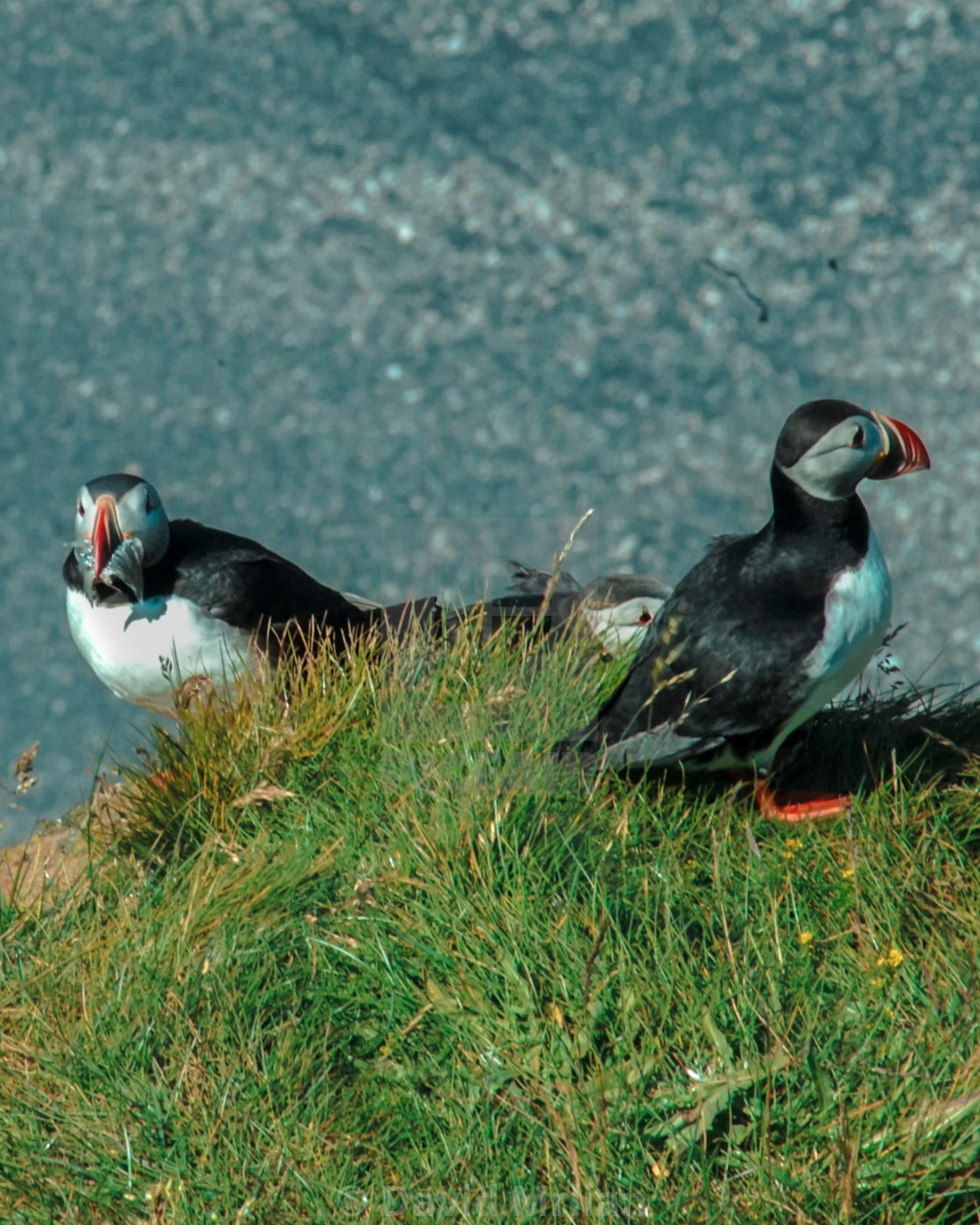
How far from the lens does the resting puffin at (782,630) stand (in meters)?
3.14

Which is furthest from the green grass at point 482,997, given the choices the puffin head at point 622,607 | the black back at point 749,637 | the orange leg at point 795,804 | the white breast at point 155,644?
the puffin head at point 622,607

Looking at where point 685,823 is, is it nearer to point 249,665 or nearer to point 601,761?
point 601,761

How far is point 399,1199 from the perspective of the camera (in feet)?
7.50

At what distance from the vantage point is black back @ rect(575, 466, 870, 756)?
10.3 feet

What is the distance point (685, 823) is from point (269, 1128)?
47.9 inches

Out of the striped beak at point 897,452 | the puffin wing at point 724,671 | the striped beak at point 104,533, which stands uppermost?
the striped beak at point 897,452

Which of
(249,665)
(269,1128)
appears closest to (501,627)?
(249,665)

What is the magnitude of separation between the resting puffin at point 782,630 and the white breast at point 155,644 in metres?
1.20

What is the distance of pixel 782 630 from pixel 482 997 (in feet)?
3.83

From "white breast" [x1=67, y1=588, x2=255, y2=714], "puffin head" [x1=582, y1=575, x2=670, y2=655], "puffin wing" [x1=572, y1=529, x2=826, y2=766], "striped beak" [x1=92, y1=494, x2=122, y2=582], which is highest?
"striped beak" [x1=92, y1=494, x2=122, y2=582]

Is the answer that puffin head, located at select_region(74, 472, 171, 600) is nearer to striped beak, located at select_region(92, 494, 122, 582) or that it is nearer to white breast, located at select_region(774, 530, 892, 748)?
striped beak, located at select_region(92, 494, 122, 582)

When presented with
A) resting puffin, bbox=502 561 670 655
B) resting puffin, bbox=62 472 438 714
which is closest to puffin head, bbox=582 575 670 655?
resting puffin, bbox=502 561 670 655

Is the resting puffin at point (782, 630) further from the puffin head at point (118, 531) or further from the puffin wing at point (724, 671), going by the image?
the puffin head at point (118, 531)

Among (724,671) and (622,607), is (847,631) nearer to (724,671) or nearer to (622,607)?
(724,671)
